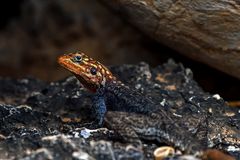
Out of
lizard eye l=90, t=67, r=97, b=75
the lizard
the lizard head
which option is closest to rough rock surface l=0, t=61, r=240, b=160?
the lizard

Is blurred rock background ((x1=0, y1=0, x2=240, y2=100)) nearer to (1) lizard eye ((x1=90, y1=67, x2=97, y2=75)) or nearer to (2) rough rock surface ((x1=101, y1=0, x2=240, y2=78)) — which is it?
(2) rough rock surface ((x1=101, y1=0, x2=240, y2=78))

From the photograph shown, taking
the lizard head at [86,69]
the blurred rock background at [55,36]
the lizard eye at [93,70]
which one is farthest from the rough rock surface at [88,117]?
the blurred rock background at [55,36]

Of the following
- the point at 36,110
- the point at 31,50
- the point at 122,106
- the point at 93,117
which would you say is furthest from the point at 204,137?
the point at 31,50

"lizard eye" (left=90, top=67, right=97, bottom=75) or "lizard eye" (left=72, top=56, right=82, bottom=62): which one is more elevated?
"lizard eye" (left=72, top=56, right=82, bottom=62)

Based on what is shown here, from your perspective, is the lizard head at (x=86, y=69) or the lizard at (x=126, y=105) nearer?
the lizard at (x=126, y=105)

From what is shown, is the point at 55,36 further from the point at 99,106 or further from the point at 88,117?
the point at 99,106

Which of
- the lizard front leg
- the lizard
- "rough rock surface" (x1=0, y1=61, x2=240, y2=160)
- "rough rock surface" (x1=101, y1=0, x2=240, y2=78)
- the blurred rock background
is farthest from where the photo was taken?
the blurred rock background

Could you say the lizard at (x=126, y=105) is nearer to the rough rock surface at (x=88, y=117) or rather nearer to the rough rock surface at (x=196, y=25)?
the rough rock surface at (x=88, y=117)

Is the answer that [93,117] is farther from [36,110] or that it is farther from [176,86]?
[176,86]
